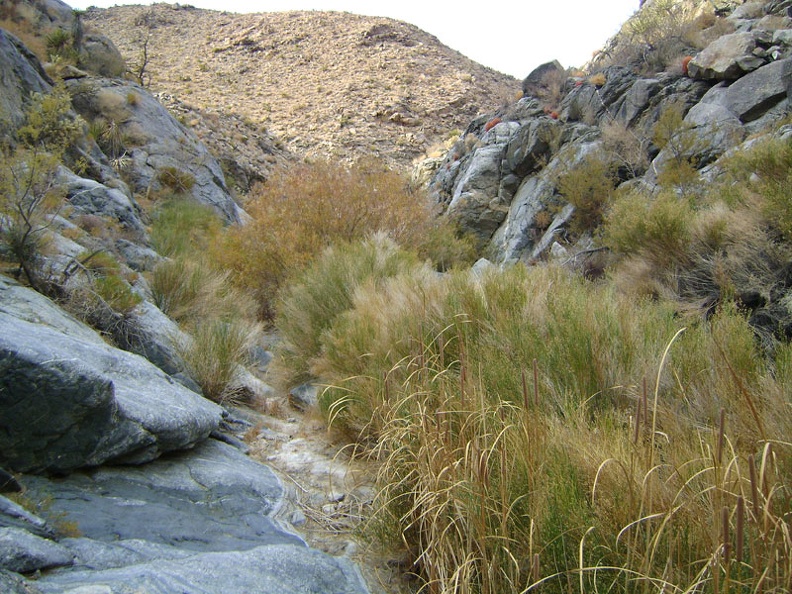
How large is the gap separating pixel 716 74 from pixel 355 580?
1574cm

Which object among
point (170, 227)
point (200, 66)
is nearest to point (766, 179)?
point (170, 227)

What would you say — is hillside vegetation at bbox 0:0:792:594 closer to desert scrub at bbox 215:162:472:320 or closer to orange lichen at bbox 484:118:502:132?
desert scrub at bbox 215:162:472:320

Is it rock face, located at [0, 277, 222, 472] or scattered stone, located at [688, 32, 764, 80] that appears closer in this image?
rock face, located at [0, 277, 222, 472]

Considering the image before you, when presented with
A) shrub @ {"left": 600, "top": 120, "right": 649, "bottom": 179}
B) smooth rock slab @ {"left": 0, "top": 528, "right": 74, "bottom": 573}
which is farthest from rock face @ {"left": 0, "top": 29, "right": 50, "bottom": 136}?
shrub @ {"left": 600, "top": 120, "right": 649, "bottom": 179}

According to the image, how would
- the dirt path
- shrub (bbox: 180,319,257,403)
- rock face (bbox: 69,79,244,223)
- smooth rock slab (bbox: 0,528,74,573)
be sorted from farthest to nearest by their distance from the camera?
rock face (bbox: 69,79,244,223), shrub (bbox: 180,319,257,403), the dirt path, smooth rock slab (bbox: 0,528,74,573)

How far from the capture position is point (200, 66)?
4491 cm

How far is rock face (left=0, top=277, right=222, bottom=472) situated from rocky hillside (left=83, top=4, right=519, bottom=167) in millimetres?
24645

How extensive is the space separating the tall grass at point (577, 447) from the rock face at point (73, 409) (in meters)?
1.32

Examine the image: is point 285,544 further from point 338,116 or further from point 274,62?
point 274,62

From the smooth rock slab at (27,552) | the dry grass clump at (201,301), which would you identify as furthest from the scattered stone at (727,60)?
the smooth rock slab at (27,552)

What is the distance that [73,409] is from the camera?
2.94m

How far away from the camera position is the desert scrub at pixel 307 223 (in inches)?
413

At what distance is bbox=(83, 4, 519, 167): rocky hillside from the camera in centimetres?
3662

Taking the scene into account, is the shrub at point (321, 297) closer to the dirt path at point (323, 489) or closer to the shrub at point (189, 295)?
the dirt path at point (323, 489)
